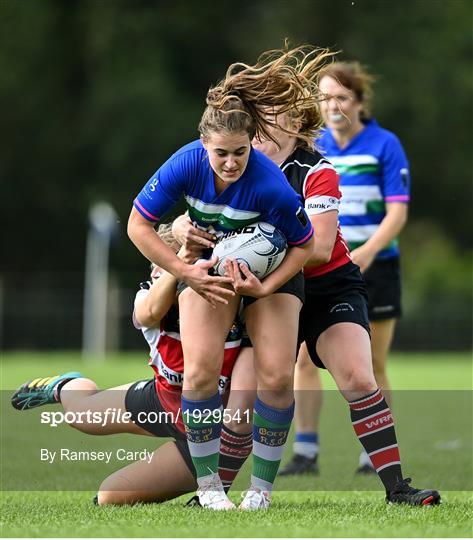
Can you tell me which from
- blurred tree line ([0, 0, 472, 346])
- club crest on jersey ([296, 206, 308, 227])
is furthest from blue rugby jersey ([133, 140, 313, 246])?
blurred tree line ([0, 0, 472, 346])

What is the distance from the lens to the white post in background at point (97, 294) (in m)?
23.7

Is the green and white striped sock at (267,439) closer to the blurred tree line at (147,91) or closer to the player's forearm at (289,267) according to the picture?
the player's forearm at (289,267)

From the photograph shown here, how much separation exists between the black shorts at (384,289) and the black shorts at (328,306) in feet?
5.28

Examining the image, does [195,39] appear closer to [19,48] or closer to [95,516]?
[19,48]

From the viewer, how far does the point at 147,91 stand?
28.6m

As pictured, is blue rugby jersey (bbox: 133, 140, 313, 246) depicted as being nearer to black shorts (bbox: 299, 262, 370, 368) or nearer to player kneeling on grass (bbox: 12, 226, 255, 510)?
player kneeling on grass (bbox: 12, 226, 255, 510)

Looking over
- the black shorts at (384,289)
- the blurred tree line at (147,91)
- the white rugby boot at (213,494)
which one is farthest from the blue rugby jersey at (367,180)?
the blurred tree line at (147,91)

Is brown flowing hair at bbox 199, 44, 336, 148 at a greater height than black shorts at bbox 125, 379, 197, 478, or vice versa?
brown flowing hair at bbox 199, 44, 336, 148

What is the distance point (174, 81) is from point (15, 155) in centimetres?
456

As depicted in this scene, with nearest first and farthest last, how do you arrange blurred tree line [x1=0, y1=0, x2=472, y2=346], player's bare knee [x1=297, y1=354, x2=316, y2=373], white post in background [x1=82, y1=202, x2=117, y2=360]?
1. player's bare knee [x1=297, y1=354, x2=316, y2=373]
2. white post in background [x1=82, y1=202, x2=117, y2=360]
3. blurred tree line [x1=0, y1=0, x2=472, y2=346]

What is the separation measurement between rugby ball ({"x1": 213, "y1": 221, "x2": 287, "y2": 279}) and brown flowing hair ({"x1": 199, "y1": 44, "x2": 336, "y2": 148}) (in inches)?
15.1

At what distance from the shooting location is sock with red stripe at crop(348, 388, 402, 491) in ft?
15.8

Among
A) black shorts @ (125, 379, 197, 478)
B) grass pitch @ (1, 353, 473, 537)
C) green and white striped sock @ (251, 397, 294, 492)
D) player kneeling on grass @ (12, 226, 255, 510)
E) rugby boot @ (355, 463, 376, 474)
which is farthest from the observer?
rugby boot @ (355, 463, 376, 474)

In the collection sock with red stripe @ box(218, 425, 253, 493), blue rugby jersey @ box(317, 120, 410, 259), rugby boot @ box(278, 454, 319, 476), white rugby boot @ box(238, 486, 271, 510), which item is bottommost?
rugby boot @ box(278, 454, 319, 476)
